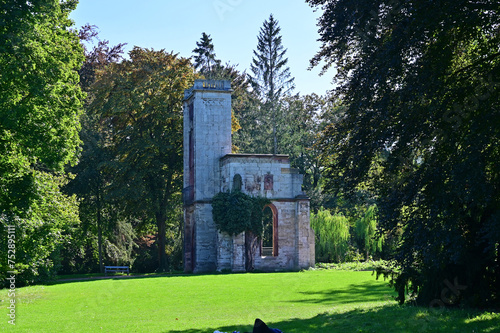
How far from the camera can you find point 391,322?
12.5 m

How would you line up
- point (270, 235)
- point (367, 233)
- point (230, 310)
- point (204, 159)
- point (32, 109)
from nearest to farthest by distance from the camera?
1. point (230, 310)
2. point (32, 109)
3. point (204, 159)
4. point (367, 233)
5. point (270, 235)

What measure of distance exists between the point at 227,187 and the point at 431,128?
86.9ft

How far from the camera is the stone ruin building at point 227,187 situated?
3859 cm

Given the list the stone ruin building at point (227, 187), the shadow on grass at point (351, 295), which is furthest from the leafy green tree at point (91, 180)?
the shadow on grass at point (351, 295)

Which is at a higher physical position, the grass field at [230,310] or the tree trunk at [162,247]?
the tree trunk at [162,247]

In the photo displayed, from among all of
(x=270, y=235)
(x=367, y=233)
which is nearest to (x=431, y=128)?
(x=367, y=233)

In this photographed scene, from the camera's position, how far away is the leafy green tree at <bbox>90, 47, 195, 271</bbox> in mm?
41500

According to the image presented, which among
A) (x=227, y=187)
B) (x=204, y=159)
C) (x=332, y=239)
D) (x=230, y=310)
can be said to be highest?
(x=204, y=159)

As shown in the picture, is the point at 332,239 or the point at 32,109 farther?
the point at 332,239

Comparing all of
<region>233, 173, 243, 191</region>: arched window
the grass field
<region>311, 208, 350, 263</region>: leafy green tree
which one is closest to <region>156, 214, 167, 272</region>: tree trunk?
<region>233, 173, 243, 191</region>: arched window

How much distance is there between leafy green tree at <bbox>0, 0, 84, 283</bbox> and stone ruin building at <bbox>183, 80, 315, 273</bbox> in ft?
53.9

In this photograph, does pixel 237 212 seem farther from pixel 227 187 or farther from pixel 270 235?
pixel 270 235

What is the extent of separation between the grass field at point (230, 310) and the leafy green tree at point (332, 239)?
1847 centimetres

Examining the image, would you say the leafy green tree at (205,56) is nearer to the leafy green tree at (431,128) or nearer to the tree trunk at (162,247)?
the tree trunk at (162,247)
